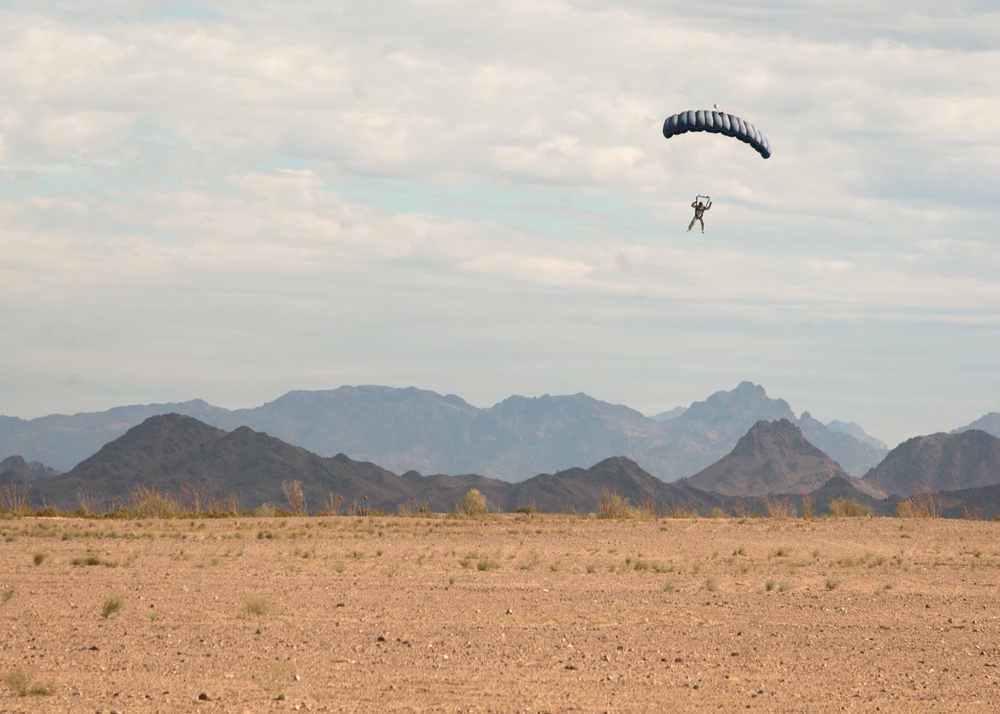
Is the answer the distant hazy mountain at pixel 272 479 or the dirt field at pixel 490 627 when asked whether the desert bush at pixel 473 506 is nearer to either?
the dirt field at pixel 490 627

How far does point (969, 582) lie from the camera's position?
24703 mm

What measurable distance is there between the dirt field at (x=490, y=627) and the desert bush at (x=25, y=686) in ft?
0.12

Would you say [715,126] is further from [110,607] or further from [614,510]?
[110,607]

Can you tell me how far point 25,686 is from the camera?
1245cm

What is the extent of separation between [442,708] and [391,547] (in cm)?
1940

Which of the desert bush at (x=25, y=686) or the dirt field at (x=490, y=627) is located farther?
the dirt field at (x=490, y=627)

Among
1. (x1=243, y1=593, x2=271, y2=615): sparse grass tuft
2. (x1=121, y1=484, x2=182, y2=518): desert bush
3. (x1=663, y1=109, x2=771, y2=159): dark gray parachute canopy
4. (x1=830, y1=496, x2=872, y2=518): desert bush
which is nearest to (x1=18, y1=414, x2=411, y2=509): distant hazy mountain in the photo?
(x1=121, y1=484, x2=182, y2=518): desert bush

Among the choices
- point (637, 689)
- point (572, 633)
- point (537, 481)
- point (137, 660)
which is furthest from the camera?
point (537, 481)

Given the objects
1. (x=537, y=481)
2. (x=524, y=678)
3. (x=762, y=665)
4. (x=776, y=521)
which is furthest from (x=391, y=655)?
(x=537, y=481)

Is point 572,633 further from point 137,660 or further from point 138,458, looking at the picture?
point 138,458

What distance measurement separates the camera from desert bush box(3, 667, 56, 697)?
1238 cm

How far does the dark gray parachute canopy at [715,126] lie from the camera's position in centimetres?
3888

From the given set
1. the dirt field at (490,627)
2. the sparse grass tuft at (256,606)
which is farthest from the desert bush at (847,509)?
the sparse grass tuft at (256,606)

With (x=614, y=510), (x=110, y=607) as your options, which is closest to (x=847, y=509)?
(x=614, y=510)
